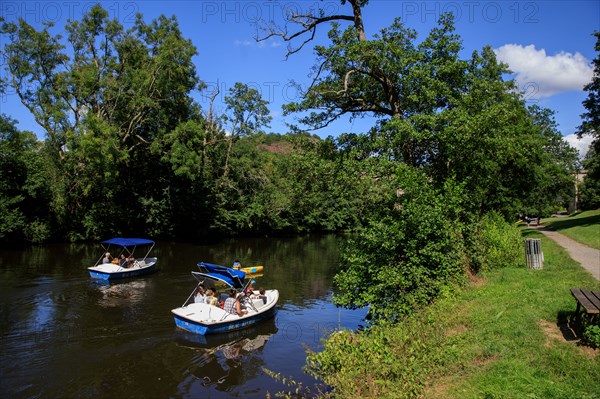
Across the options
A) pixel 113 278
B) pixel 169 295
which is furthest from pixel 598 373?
pixel 113 278

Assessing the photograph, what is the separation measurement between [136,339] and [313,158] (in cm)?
966

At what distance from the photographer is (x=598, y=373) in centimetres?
696

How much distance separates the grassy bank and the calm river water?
7.48 feet

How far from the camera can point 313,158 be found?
15.7m

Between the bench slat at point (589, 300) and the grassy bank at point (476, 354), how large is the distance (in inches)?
31.5

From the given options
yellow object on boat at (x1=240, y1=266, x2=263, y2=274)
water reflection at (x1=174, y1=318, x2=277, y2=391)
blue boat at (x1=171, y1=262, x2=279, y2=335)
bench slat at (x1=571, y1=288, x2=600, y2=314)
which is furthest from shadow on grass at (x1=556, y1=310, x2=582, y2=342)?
yellow object on boat at (x1=240, y1=266, x2=263, y2=274)

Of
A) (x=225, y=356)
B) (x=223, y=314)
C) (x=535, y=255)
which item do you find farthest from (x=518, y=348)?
(x=223, y=314)

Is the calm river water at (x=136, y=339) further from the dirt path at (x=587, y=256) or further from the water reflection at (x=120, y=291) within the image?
the dirt path at (x=587, y=256)

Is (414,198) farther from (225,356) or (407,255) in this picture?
(225,356)

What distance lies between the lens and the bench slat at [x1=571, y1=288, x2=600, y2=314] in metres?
7.60

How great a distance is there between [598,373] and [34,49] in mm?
47621

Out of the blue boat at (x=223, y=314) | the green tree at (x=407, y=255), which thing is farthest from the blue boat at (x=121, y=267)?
the green tree at (x=407, y=255)

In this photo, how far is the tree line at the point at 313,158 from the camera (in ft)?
46.3

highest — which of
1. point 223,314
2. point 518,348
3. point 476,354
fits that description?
point 518,348
